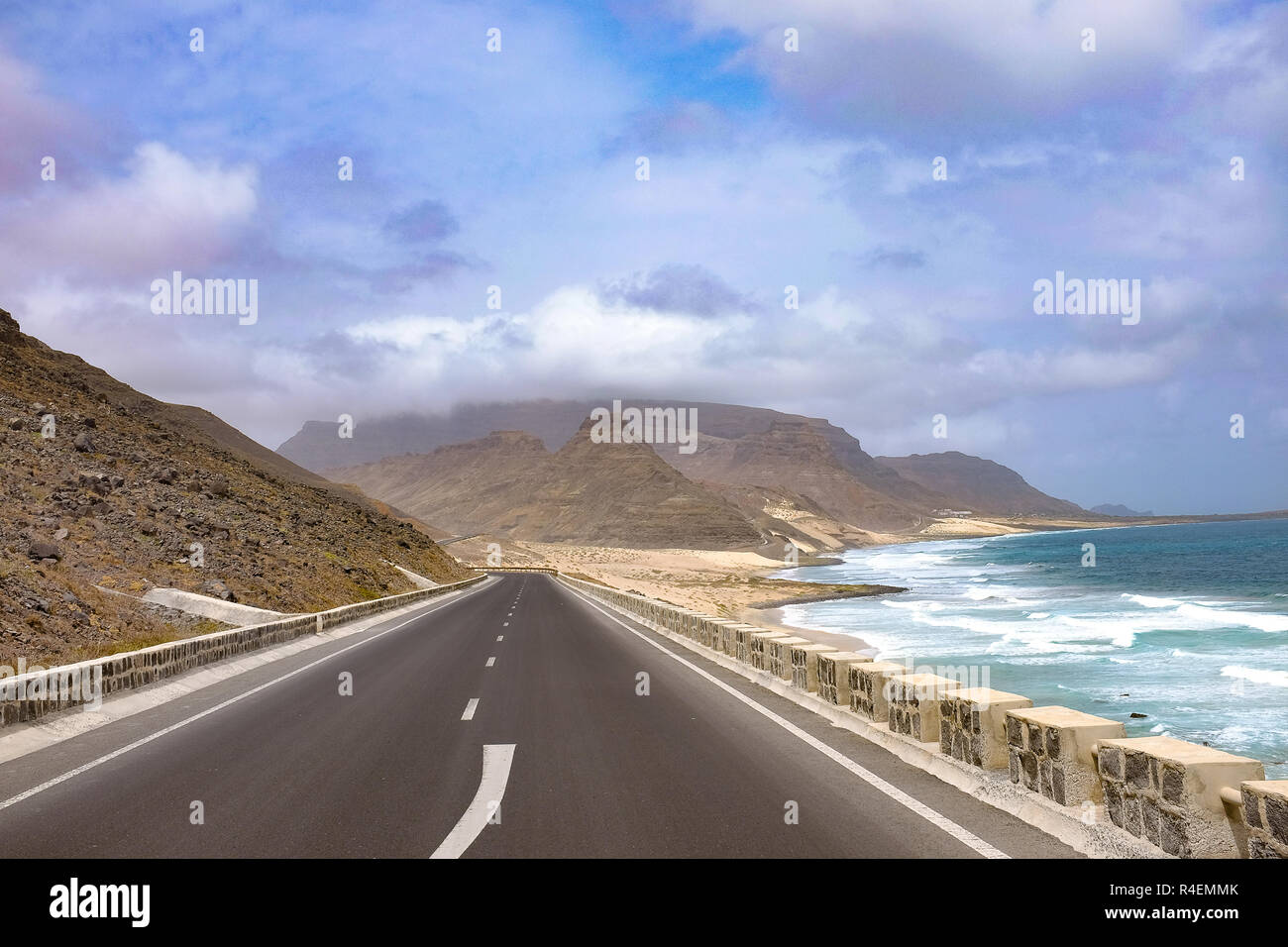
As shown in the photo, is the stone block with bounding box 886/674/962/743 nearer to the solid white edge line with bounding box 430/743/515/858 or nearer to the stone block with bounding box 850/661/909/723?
the stone block with bounding box 850/661/909/723

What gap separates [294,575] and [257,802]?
31830 mm

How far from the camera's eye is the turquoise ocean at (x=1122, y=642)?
20.8m

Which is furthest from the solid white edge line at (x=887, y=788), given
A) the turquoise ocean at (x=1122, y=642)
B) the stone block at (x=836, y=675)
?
the turquoise ocean at (x=1122, y=642)

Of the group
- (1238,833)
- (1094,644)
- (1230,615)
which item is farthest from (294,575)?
(1230,615)

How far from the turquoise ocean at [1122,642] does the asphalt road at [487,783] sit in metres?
10.1

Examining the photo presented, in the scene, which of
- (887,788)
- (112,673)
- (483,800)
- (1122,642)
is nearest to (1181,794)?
(887,788)

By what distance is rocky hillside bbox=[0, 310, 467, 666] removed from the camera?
20078 mm

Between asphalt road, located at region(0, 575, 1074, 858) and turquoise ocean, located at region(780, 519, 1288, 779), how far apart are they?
398 inches

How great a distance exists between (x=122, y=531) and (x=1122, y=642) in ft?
115

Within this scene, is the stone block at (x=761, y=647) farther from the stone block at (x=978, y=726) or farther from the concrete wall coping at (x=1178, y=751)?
the concrete wall coping at (x=1178, y=751)

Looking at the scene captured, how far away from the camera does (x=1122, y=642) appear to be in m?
35.7

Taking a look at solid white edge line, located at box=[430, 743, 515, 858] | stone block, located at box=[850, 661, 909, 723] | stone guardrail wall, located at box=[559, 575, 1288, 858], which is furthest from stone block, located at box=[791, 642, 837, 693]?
solid white edge line, located at box=[430, 743, 515, 858]
